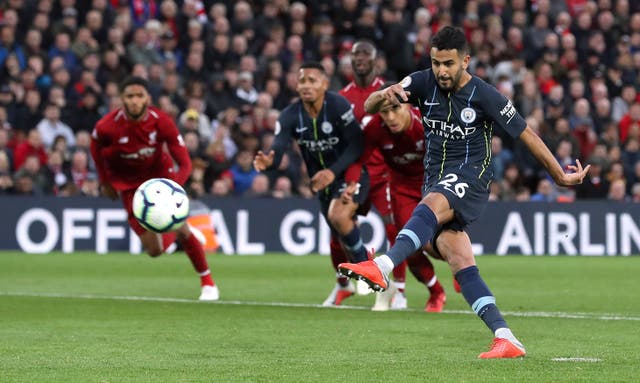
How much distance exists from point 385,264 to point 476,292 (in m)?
0.85

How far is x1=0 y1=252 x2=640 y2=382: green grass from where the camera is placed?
7434 mm

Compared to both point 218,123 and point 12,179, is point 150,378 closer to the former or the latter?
point 12,179

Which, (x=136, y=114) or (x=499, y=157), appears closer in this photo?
(x=136, y=114)

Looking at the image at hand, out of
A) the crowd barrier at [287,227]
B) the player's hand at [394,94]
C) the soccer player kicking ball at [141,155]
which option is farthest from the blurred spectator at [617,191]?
the player's hand at [394,94]

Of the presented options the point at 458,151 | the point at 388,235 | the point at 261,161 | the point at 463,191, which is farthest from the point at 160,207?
the point at 463,191

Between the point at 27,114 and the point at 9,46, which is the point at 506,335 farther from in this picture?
the point at 9,46

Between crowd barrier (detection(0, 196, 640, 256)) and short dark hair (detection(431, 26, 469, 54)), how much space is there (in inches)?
477

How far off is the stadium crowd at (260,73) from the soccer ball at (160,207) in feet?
28.5

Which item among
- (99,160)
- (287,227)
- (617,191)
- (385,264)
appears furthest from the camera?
(617,191)

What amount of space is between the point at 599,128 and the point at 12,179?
10898 millimetres

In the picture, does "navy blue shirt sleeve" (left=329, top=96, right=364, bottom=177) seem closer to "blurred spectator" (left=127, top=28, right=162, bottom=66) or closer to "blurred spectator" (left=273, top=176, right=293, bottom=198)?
"blurred spectator" (left=273, top=176, right=293, bottom=198)

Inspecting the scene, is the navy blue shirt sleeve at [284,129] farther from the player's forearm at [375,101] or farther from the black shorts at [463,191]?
the black shorts at [463,191]

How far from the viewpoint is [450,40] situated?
329 inches

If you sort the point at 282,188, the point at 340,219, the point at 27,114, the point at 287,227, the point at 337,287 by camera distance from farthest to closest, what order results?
the point at 282,188, the point at 27,114, the point at 287,227, the point at 337,287, the point at 340,219
